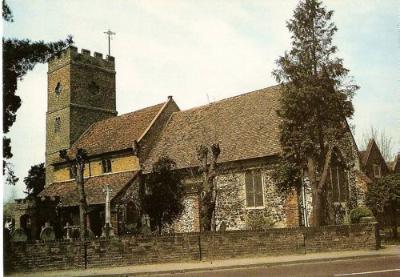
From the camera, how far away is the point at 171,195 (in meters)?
29.8

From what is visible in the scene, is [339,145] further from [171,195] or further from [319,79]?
[171,195]

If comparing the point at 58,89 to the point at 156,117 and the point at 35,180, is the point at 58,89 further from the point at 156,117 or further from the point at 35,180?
the point at 35,180

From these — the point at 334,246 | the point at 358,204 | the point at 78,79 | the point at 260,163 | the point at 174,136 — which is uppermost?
the point at 78,79

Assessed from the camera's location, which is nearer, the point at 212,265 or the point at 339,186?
the point at 212,265

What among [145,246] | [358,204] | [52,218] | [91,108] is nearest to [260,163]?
[358,204]

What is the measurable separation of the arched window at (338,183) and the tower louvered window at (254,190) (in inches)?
169


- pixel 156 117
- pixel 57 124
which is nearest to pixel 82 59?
pixel 57 124

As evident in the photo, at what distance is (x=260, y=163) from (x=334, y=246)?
7956 millimetres

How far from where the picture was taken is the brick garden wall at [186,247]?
15898 mm

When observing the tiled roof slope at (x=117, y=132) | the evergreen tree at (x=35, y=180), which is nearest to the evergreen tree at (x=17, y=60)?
the tiled roof slope at (x=117, y=132)

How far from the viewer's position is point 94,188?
106 feet

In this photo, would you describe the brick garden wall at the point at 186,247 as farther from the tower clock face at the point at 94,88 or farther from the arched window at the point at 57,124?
the arched window at the point at 57,124

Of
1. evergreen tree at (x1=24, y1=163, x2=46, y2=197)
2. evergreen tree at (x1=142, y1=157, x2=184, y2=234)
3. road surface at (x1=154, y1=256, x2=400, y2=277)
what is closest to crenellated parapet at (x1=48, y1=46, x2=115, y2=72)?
evergreen tree at (x1=24, y1=163, x2=46, y2=197)

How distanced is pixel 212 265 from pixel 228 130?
49.8 ft
